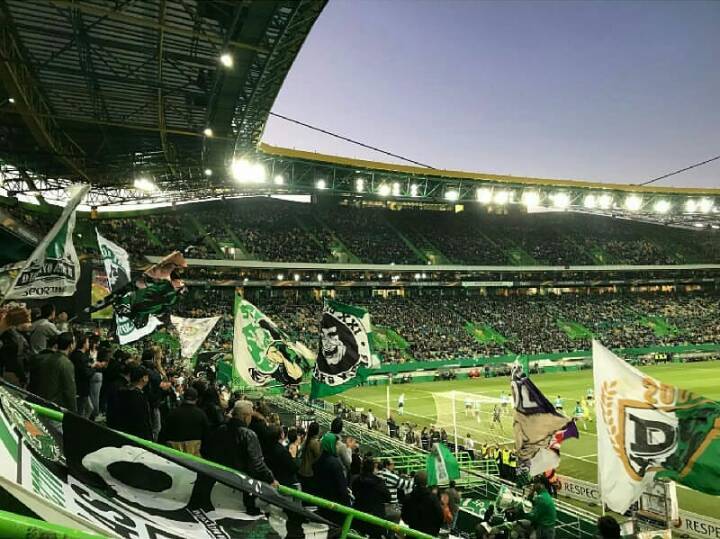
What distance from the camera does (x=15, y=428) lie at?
Result: 2223 mm

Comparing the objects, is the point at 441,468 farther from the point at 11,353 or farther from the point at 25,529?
the point at 25,529

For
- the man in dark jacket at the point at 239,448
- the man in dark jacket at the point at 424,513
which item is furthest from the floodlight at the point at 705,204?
the man in dark jacket at the point at 239,448

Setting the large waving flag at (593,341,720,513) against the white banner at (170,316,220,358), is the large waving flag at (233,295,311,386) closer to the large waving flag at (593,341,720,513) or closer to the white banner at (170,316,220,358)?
the white banner at (170,316,220,358)

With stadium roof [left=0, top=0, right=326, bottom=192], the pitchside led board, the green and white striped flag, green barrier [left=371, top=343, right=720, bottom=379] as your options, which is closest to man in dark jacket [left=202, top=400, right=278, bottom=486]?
the green and white striped flag

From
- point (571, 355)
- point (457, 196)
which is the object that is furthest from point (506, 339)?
point (457, 196)

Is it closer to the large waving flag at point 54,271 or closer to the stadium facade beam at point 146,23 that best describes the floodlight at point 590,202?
the stadium facade beam at point 146,23

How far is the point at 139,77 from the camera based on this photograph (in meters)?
16.4

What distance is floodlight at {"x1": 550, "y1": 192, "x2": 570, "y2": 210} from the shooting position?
158 feet

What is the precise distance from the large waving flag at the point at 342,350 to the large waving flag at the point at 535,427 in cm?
358

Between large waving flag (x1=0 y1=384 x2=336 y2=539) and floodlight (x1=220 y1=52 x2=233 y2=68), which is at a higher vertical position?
floodlight (x1=220 y1=52 x2=233 y2=68)

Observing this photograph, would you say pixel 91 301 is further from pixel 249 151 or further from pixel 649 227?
pixel 649 227

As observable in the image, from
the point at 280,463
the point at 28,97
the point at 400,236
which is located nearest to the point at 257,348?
the point at 280,463

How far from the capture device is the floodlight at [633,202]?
165 feet

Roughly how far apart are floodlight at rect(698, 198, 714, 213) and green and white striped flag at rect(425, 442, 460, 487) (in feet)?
174
